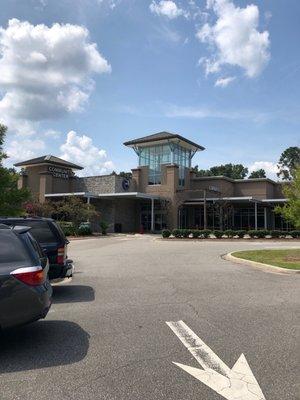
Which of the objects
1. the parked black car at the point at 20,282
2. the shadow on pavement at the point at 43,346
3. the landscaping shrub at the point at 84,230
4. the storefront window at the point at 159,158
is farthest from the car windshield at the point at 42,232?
the storefront window at the point at 159,158

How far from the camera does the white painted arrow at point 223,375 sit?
462 centimetres

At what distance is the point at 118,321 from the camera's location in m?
7.67

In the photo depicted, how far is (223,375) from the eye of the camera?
5.13 metres

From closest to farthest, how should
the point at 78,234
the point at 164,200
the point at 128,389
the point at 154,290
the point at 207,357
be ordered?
the point at 128,389, the point at 207,357, the point at 154,290, the point at 78,234, the point at 164,200

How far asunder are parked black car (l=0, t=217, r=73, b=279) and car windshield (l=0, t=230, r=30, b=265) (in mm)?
3959

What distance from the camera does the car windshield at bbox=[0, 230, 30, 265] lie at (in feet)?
20.6

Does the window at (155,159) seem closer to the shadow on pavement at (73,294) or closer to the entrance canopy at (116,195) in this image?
the entrance canopy at (116,195)

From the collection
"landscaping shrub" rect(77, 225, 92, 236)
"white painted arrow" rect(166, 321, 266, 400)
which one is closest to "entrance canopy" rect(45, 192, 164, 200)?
"landscaping shrub" rect(77, 225, 92, 236)

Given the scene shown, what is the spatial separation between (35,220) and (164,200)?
38.0m

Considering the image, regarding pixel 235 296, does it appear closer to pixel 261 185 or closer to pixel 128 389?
pixel 128 389

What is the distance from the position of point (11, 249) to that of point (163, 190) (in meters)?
43.9

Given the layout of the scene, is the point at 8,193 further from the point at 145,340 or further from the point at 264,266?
the point at 145,340

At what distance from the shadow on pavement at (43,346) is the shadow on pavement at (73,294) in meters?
2.16

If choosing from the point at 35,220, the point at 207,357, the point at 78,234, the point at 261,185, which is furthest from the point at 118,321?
the point at 261,185
